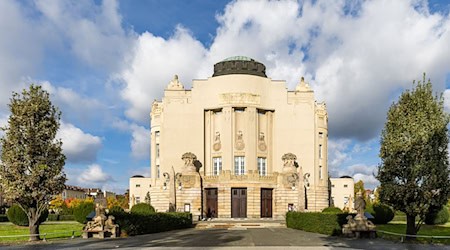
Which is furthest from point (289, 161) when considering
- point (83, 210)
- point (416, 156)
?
point (416, 156)

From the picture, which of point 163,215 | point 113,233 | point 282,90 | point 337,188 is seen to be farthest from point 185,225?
point 337,188

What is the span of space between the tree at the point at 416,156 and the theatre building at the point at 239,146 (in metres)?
26.6

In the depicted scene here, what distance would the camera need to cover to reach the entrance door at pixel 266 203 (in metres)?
50.6

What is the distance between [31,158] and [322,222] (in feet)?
56.7

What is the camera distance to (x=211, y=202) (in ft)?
167

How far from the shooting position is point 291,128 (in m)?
55.2

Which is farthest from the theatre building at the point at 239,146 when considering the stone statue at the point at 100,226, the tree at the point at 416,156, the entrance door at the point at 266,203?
the tree at the point at 416,156

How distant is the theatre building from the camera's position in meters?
50.1

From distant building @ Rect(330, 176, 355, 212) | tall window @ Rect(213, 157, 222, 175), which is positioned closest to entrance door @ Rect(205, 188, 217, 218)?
tall window @ Rect(213, 157, 222, 175)

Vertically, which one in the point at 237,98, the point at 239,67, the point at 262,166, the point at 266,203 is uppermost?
the point at 239,67

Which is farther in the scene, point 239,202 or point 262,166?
point 262,166

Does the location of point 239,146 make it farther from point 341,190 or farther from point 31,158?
point 31,158

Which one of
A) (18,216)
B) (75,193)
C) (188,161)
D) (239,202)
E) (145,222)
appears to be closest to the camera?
(145,222)

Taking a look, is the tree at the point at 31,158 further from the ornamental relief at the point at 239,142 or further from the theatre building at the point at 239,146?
the ornamental relief at the point at 239,142
